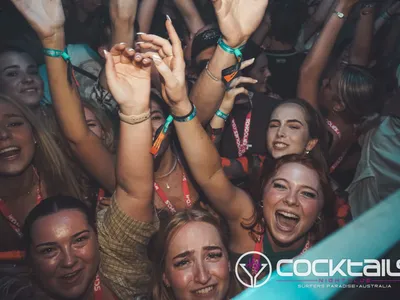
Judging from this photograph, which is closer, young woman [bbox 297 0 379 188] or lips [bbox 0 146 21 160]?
lips [bbox 0 146 21 160]

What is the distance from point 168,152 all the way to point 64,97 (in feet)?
1.92

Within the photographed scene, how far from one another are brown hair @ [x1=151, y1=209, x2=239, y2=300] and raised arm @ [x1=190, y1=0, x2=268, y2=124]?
0.46 metres

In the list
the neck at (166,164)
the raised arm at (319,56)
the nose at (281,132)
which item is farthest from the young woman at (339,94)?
the neck at (166,164)

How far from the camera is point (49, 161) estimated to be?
1.74 metres

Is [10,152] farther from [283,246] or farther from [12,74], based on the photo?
[283,246]

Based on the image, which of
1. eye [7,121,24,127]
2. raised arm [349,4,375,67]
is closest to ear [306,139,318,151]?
raised arm [349,4,375,67]

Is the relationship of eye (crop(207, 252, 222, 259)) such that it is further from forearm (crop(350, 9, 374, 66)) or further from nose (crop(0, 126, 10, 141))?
forearm (crop(350, 9, 374, 66))

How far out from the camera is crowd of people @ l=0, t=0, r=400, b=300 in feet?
4.61

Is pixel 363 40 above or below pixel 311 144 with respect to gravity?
above

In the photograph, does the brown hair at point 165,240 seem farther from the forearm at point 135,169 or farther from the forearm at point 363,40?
the forearm at point 363,40

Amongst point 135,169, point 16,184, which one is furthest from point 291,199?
point 16,184

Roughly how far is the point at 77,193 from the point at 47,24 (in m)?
0.73

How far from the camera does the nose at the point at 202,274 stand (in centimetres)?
142

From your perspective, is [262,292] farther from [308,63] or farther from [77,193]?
[308,63]
